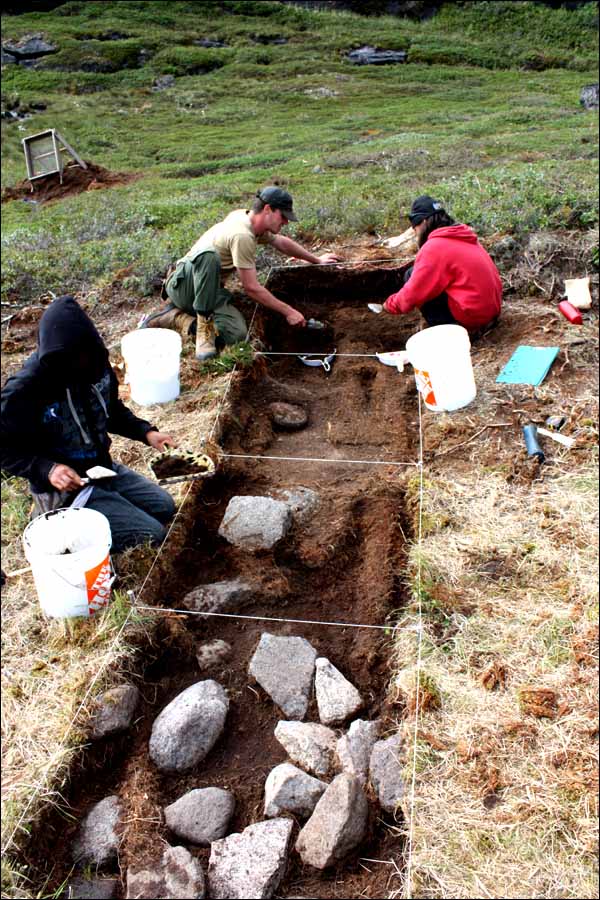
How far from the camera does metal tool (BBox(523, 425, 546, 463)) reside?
4316 mm

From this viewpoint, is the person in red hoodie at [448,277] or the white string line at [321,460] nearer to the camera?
the white string line at [321,460]

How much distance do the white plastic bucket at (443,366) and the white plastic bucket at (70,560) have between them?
238 centimetres

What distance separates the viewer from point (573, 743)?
274 centimetres

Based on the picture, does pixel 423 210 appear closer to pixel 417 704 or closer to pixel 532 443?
pixel 532 443

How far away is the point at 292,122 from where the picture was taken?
20.2 meters

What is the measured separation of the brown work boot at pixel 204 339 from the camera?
18.9 feet

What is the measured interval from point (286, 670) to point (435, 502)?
1.39 meters

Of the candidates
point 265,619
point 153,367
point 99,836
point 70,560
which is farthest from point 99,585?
point 153,367

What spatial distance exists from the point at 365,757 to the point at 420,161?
10.5 metres

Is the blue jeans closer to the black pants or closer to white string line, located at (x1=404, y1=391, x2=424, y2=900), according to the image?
white string line, located at (x1=404, y1=391, x2=424, y2=900)

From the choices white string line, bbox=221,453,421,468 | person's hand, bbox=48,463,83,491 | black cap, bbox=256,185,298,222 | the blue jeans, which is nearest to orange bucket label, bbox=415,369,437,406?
white string line, bbox=221,453,421,468

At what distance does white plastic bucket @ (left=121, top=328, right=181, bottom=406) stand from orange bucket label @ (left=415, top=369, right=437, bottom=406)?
1.76 meters

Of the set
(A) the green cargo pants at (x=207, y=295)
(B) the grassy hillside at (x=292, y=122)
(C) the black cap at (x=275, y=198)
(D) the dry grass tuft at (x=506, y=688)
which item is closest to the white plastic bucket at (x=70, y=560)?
(D) the dry grass tuft at (x=506, y=688)

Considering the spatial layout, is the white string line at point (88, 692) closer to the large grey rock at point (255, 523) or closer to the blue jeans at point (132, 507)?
the blue jeans at point (132, 507)
